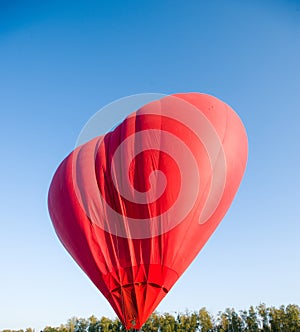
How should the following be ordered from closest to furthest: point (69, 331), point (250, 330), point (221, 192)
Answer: point (221, 192)
point (250, 330)
point (69, 331)

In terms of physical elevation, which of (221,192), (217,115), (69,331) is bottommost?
(69,331)

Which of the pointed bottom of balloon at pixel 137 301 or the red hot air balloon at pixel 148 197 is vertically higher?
the red hot air balloon at pixel 148 197

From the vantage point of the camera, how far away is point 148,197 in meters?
9.77

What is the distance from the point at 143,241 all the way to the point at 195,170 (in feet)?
7.69

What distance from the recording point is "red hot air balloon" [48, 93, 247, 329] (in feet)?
30.9

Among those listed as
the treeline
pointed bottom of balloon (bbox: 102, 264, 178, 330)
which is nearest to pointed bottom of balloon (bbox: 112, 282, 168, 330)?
pointed bottom of balloon (bbox: 102, 264, 178, 330)

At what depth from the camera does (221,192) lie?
35.6 ft

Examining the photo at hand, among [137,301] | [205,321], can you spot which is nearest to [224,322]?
[205,321]

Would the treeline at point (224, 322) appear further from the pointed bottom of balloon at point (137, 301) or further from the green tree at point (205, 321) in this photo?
the pointed bottom of balloon at point (137, 301)

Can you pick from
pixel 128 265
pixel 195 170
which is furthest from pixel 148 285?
pixel 195 170

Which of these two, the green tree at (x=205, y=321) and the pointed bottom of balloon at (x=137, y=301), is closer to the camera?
the pointed bottom of balloon at (x=137, y=301)

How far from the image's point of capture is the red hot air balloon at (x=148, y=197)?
941cm

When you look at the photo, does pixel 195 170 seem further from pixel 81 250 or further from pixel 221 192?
pixel 81 250

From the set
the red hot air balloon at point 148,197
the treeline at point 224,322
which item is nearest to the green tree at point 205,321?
the treeline at point 224,322
